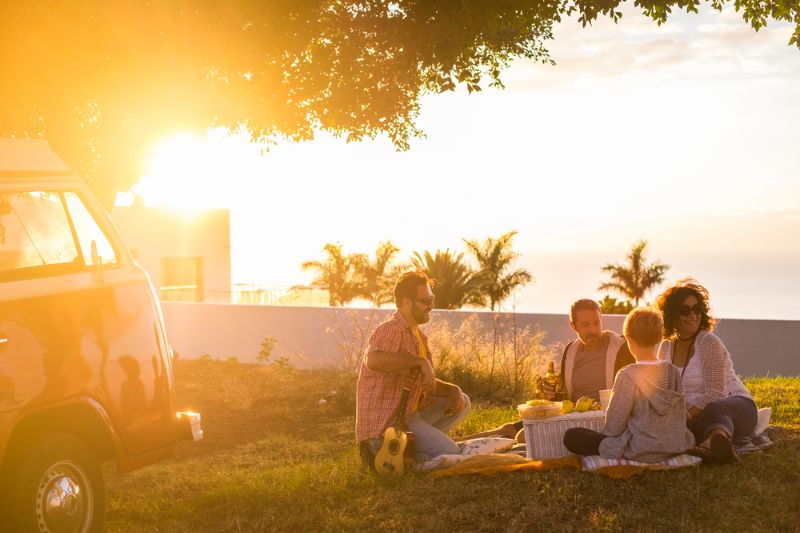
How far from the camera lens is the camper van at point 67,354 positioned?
545 centimetres

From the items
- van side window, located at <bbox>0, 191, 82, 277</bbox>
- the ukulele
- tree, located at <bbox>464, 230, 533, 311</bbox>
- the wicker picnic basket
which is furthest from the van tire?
tree, located at <bbox>464, 230, 533, 311</bbox>

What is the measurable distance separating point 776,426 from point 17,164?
6.84m

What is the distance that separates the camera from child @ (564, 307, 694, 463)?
A: 21.4 ft

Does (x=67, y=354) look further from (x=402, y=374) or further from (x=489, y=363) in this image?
(x=489, y=363)

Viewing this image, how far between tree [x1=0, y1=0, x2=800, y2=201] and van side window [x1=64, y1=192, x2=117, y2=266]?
523 centimetres

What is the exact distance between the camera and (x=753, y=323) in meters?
16.9

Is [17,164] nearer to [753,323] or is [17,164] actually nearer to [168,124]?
[168,124]

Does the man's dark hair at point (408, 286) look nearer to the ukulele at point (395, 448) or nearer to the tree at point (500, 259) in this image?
the ukulele at point (395, 448)

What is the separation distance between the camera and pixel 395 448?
714cm

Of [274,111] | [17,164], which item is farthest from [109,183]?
[17,164]

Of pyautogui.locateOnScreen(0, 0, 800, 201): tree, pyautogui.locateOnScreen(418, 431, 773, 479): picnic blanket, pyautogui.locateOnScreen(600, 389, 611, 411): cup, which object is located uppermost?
pyautogui.locateOnScreen(0, 0, 800, 201): tree

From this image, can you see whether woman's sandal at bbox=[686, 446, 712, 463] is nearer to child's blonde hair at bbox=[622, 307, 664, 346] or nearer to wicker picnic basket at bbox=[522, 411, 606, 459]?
wicker picnic basket at bbox=[522, 411, 606, 459]

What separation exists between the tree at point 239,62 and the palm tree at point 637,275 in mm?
19661

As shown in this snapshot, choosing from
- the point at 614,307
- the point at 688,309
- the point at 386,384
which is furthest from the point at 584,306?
the point at 614,307
